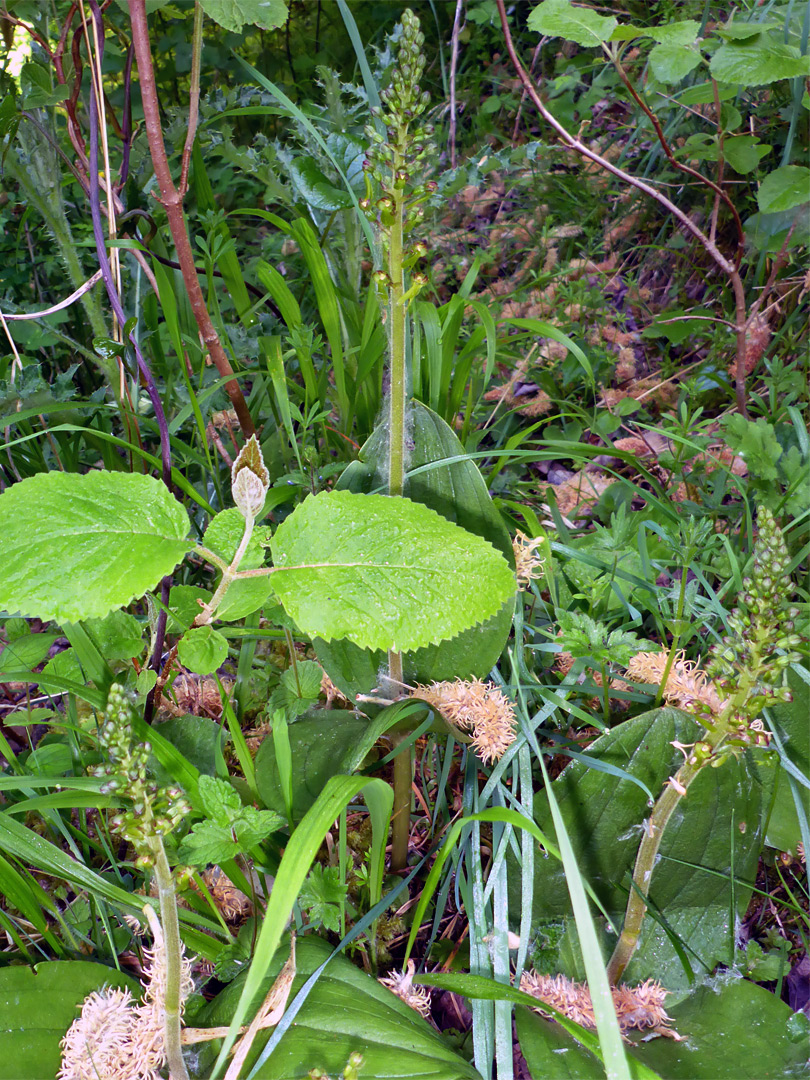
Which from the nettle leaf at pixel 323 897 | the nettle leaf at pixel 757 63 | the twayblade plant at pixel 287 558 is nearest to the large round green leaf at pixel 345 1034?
the nettle leaf at pixel 323 897

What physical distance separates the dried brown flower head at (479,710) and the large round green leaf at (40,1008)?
0.52m

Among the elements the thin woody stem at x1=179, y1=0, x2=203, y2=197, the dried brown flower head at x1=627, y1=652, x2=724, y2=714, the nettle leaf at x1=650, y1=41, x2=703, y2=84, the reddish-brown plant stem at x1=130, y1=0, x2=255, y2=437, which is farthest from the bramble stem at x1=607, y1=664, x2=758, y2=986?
the nettle leaf at x1=650, y1=41, x2=703, y2=84

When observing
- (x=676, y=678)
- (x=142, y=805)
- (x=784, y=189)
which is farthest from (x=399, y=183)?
(x=784, y=189)

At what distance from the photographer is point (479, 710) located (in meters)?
1.02

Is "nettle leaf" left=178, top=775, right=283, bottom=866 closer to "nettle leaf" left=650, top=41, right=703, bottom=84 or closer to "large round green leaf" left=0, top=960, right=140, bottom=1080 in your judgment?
"large round green leaf" left=0, top=960, right=140, bottom=1080

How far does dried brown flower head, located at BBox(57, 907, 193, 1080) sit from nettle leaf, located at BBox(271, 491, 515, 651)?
405 millimetres

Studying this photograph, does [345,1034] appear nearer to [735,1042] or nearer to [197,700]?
[735,1042]

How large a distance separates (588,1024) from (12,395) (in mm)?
1353

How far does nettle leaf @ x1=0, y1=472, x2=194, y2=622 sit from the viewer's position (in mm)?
661

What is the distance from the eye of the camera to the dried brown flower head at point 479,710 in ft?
3.32

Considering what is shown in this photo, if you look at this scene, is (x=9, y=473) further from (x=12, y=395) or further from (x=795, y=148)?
(x=795, y=148)

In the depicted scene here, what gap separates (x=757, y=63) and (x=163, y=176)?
44.9 inches

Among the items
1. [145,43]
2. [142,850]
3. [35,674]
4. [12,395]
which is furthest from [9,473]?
[142,850]

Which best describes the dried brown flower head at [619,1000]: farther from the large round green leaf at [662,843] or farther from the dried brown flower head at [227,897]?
the dried brown flower head at [227,897]
